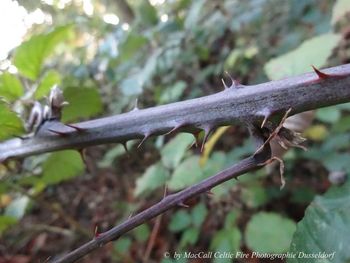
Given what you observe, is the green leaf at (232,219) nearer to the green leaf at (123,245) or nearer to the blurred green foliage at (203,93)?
the blurred green foliage at (203,93)

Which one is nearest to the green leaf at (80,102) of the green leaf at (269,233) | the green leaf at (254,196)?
the green leaf at (269,233)

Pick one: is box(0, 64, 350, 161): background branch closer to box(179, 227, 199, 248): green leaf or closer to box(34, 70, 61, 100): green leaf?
box(34, 70, 61, 100): green leaf

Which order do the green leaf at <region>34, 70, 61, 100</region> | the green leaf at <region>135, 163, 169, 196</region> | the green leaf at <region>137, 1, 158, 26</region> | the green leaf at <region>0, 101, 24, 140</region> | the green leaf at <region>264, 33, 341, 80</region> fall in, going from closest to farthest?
the green leaf at <region>0, 101, 24, 140</region> → the green leaf at <region>34, 70, 61, 100</region> → the green leaf at <region>264, 33, 341, 80</region> → the green leaf at <region>135, 163, 169, 196</region> → the green leaf at <region>137, 1, 158, 26</region>

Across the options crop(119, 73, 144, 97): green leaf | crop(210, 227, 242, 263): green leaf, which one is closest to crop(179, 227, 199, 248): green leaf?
crop(210, 227, 242, 263): green leaf

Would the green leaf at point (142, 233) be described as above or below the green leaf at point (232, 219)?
below

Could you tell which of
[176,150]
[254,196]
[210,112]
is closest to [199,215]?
[254,196]

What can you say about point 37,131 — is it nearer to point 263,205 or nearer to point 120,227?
point 120,227

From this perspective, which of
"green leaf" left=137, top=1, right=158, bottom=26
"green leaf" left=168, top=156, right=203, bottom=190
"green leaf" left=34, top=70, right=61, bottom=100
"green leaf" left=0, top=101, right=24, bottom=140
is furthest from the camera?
"green leaf" left=137, top=1, right=158, bottom=26

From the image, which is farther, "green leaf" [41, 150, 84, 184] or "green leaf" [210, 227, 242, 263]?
"green leaf" [210, 227, 242, 263]

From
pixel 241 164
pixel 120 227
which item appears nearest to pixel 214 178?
pixel 241 164
